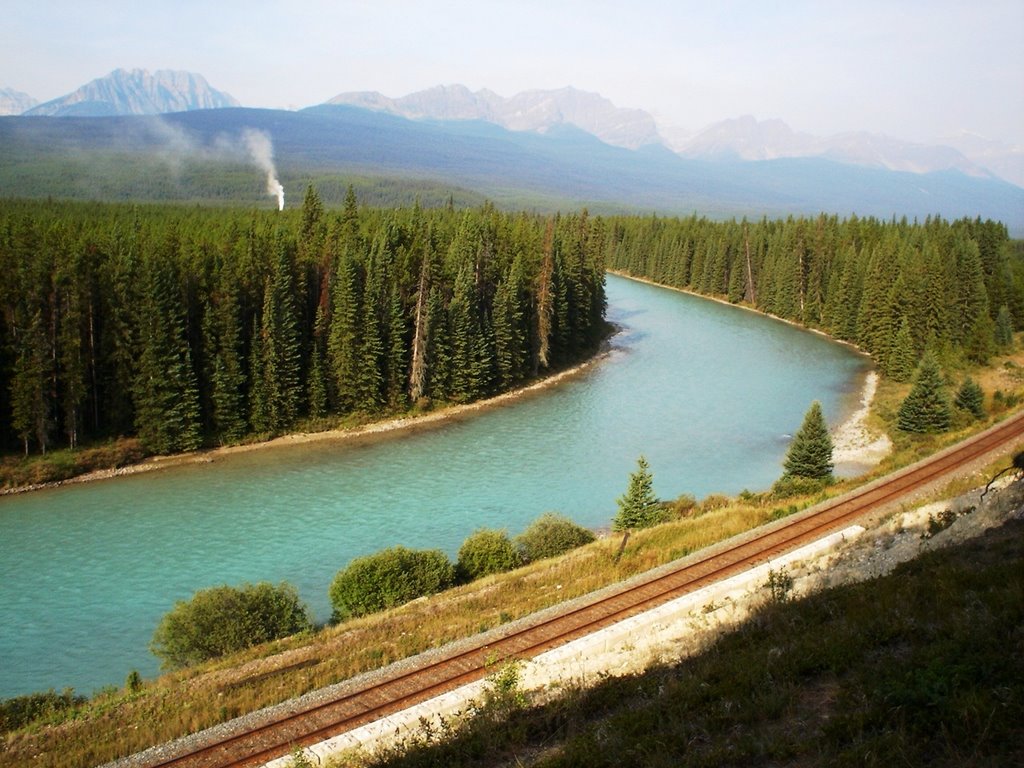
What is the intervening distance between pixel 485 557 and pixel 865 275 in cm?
6361

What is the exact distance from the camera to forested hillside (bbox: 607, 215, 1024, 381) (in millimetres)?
61562

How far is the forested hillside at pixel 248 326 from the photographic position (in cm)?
3678

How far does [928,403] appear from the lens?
37.7 metres

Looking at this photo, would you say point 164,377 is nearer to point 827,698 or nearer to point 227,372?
point 227,372

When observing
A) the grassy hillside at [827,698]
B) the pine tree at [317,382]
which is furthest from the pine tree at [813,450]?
the pine tree at [317,382]

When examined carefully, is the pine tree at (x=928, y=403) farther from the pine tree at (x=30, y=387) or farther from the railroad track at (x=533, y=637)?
the pine tree at (x=30, y=387)

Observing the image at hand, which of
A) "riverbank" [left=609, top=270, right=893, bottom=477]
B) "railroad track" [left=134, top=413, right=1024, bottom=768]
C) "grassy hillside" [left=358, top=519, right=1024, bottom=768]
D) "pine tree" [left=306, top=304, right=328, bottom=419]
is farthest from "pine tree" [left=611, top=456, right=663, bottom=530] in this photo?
"pine tree" [left=306, top=304, right=328, bottom=419]

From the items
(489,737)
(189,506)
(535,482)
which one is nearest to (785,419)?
(535,482)

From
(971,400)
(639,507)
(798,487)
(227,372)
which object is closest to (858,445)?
(971,400)

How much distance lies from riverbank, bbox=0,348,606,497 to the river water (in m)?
0.83

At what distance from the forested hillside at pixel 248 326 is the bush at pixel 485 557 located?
833 inches

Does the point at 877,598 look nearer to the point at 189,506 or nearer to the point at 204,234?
the point at 189,506

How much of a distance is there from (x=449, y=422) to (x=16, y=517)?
70.5 feet

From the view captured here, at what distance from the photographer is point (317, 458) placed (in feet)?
126
